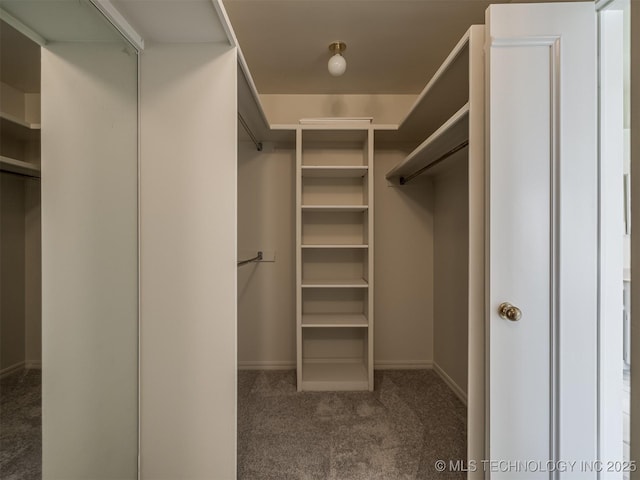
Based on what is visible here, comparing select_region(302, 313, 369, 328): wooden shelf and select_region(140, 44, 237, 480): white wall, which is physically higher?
select_region(140, 44, 237, 480): white wall

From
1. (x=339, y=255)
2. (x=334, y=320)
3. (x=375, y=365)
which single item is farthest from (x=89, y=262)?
(x=375, y=365)

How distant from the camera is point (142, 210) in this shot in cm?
114

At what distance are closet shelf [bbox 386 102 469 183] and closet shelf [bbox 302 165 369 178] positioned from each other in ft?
0.88

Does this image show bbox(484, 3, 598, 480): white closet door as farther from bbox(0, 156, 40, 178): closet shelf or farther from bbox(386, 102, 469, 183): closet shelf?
bbox(0, 156, 40, 178): closet shelf

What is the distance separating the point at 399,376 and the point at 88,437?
1963 millimetres

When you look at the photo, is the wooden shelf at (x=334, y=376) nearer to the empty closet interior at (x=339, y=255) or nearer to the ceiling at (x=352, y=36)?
the empty closet interior at (x=339, y=255)

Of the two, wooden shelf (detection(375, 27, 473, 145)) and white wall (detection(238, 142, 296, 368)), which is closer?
wooden shelf (detection(375, 27, 473, 145))

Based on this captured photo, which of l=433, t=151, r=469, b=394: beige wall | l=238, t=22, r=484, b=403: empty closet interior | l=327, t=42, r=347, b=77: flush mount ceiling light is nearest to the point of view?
l=327, t=42, r=347, b=77: flush mount ceiling light

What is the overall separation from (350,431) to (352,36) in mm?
2309

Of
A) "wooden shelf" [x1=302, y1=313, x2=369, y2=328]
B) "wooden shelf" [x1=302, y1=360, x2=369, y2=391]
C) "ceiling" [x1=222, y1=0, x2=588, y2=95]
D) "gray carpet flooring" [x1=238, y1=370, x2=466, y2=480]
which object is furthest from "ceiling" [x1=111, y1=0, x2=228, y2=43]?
"wooden shelf" [x1=302, y1=360, x2=369, y2=391]

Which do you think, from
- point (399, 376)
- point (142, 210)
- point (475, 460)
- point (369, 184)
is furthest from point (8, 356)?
point (399, 376)

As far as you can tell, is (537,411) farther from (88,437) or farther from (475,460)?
(88,437)

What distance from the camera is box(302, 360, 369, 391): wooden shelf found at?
2.03 meters

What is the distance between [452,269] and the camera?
2047 mm
